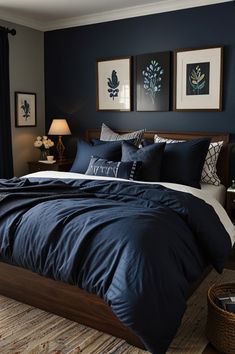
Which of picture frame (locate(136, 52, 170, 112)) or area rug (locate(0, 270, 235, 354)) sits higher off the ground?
picture frame (locate(136, 52, 170, 112))

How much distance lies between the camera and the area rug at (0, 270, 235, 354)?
231 cm

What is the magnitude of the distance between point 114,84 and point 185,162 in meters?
1.67

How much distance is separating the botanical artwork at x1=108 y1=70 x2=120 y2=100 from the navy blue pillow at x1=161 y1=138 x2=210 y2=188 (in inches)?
54.8

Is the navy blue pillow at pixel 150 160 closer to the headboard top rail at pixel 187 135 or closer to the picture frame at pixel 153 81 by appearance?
the headboard top rail at pixel 187 135

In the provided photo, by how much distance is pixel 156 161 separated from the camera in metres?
3.83

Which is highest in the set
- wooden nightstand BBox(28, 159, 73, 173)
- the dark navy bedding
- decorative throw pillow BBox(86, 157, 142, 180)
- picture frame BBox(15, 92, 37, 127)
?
picture frame BBox(15, 92, 37, 127)

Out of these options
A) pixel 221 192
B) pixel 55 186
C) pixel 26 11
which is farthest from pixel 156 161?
pixel 26 11

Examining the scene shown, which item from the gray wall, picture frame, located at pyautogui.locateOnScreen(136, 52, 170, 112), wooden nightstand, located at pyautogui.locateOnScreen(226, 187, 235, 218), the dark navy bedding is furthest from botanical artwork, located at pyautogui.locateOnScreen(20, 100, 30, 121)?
wooden nightstand, located at pyautogui.locateOnScreen(226, 187, 235, 218)

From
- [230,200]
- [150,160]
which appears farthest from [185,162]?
[230,200]

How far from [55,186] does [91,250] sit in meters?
0.97

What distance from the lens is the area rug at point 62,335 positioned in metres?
2.31

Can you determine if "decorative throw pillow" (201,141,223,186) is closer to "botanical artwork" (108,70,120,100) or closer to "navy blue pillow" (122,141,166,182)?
"navy blue pillow" (122,141,166,182)

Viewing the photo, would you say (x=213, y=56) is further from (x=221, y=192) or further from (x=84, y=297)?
(x=84, y=297)

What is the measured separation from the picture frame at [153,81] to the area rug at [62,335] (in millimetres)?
2580
